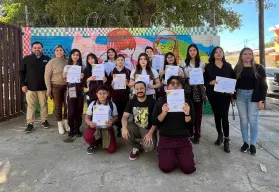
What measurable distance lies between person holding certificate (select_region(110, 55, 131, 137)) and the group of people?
0.02 metres

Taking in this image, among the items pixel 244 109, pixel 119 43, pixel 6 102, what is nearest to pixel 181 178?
pixel 244 109

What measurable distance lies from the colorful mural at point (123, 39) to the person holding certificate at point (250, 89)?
269cm

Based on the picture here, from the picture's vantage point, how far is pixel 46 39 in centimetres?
707

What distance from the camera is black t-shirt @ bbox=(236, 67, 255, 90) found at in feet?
14.4

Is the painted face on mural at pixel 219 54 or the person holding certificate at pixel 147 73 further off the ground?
the painted face on mural at pixel 219 54

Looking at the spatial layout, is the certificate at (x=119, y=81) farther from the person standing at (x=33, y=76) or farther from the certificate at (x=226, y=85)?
the person standing at (x=33, y=76)

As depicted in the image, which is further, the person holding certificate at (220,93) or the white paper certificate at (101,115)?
the person holding certificate at (220,93)

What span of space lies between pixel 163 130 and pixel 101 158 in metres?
1.17

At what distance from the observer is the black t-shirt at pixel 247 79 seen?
14.4 ft

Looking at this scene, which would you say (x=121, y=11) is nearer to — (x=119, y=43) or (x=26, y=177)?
(x=119, y=43)

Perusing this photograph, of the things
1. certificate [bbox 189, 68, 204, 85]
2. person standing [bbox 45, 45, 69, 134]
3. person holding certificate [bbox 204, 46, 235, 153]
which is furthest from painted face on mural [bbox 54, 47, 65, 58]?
person holding certificate [bbox 204, 46, 235, 153]

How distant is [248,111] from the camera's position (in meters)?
4.49

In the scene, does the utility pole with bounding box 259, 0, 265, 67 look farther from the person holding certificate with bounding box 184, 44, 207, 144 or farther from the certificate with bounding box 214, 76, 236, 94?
the certificate with bounding box 214, 76, 236, 94

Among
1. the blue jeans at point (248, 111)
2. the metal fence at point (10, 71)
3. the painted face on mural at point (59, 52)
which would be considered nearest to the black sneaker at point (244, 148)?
the blue jeans at point (248, 111)
